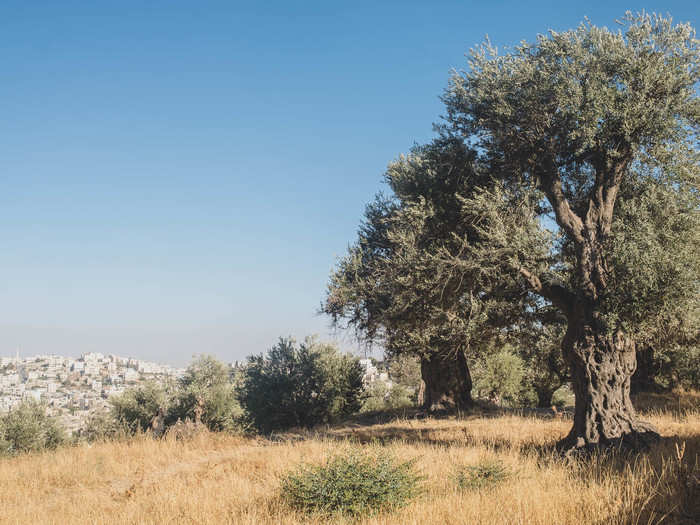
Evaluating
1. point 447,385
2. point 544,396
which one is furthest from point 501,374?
point 447,385

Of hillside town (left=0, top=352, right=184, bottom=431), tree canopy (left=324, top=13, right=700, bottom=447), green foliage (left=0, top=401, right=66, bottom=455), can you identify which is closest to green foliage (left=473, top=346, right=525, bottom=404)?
tree canopy (left=324, top=13, right=700, bottom=447)

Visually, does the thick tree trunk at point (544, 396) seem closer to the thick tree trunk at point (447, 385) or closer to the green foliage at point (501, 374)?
the green foliage at point (501, 374)

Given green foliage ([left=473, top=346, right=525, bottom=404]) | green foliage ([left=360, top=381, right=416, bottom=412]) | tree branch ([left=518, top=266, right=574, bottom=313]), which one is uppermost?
tree branch ([left=518, top=266, right=574, bottom=313])

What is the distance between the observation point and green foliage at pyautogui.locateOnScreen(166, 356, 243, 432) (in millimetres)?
28812

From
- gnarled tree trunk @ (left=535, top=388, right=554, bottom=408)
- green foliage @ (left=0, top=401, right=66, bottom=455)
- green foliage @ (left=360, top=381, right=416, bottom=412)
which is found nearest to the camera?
green foliage @ (left=0, top=401, right=66, bottom=455)

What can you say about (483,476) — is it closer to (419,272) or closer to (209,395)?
(419,272)

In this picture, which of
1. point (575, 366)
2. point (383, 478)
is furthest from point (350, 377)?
point (383, 478)

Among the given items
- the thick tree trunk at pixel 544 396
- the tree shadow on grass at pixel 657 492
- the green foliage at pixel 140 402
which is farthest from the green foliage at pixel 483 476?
the thick tree trunk at pixel 544 396

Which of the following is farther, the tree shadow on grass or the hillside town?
the hillside town

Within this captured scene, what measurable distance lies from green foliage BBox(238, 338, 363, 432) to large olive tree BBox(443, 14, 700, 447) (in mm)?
19321

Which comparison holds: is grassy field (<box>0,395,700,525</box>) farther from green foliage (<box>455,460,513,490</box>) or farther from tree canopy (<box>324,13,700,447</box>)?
tree canopy (<box>324,13,700,447</box>)

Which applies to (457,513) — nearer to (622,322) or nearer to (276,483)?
(276,483)

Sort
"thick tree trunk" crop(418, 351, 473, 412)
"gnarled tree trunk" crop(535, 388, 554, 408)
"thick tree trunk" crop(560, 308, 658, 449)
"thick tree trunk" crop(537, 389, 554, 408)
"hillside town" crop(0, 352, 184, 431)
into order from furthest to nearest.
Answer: "hillside town" crop(0, 352, 184, 431) → "thick tree trunk" crop(537, 389, 554, 408) → "gnarled tree trunk" crop(535, 388, 554, 408) → "thick tree trunk" crop(418, 351, 473, 412) → "thick tree trunk" crop(560, 308, 658, 449)

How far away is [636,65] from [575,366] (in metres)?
7.87
